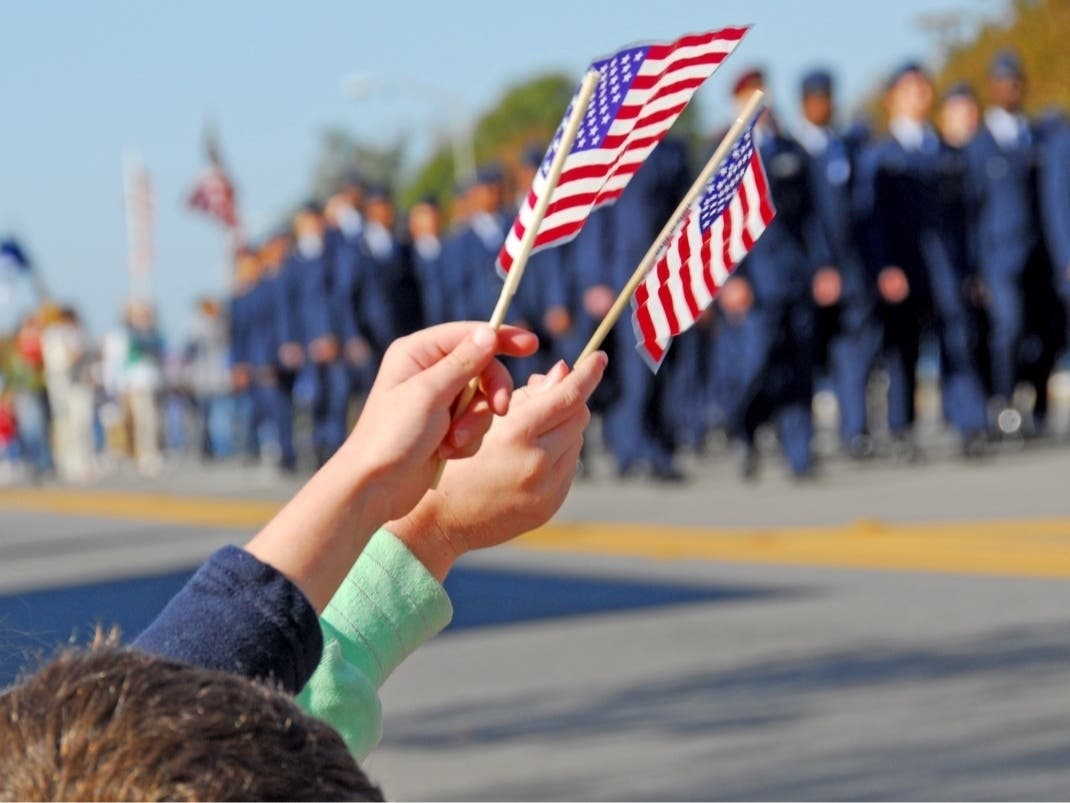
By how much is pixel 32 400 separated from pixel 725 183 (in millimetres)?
25063

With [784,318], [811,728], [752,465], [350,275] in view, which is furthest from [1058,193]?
[811,728]

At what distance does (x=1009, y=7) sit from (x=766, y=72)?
31914mm

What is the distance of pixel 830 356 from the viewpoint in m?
15.3

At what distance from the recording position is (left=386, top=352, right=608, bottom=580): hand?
92.1 inches

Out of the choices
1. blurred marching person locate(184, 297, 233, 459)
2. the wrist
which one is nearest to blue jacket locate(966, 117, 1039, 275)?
the wrist

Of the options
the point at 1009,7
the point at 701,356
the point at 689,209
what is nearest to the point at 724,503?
the point at 701,356

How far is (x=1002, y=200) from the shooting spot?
1499 cm

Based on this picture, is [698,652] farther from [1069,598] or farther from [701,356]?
[701,356]

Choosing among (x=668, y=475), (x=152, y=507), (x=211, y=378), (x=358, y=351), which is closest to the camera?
(x=668, y=475)

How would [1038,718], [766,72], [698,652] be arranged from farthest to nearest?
[766,72] < [698,652] < [1038,718]

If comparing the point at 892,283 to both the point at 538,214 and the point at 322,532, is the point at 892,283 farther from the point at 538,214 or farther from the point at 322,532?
the point at 322,532

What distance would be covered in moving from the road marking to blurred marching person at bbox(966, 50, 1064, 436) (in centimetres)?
399

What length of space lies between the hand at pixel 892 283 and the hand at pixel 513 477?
497 inches

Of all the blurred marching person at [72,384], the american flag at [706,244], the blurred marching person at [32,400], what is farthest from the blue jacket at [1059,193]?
the blurred marching person at [32,400]
